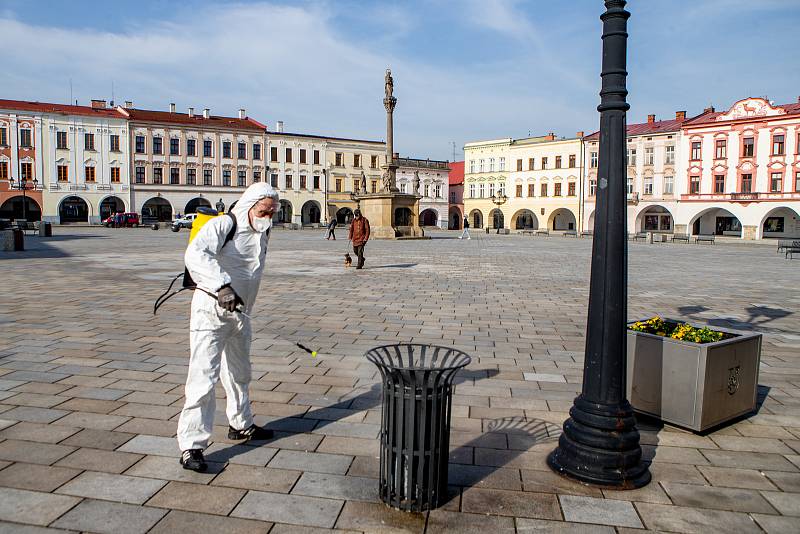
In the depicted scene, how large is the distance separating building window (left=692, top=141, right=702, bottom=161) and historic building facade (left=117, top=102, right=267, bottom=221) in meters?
42.2

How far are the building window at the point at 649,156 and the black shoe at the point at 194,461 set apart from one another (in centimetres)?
5758

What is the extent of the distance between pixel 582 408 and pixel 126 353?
493cm

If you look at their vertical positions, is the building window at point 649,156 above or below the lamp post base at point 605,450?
above

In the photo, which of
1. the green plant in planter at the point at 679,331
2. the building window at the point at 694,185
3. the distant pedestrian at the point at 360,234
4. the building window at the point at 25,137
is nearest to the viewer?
the green plant in planter at the point at 679,331

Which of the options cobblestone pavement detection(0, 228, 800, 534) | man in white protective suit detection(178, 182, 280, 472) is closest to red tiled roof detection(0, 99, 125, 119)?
cobblestone pavement detection(0, 228, 800, 534)

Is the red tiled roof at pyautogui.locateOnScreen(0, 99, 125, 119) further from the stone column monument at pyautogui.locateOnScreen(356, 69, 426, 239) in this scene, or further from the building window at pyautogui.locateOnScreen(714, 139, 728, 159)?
the building window at pyautogui.locateOnScreen(714, 139, 728, 159)

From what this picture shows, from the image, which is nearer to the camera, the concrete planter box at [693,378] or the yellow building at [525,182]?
the concrete planter box at [693,378]

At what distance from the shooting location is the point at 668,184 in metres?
53.9

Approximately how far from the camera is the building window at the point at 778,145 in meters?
47.0

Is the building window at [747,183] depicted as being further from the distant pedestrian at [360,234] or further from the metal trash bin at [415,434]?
the metal trash bin at [415,434]

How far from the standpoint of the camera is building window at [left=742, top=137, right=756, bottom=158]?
4850 centimetres

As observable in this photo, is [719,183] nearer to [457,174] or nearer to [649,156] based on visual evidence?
[649,156]

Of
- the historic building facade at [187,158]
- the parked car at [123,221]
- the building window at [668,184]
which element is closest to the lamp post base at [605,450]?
the parked car at [123,221]

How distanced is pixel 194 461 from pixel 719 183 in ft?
181
